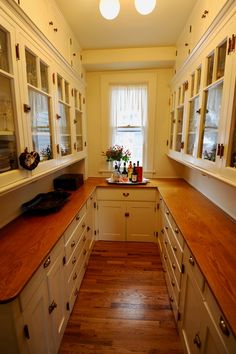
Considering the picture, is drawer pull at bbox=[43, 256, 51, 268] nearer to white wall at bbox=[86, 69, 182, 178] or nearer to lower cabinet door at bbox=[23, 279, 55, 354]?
lower cabinet door at bbox=[23, 279, 55, 354]

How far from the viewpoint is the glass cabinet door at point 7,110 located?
1.09 metres

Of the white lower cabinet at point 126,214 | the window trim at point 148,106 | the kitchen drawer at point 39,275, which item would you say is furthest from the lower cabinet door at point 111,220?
the kitchen drawer at point 39,275

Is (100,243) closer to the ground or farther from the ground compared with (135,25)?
closer to the ground

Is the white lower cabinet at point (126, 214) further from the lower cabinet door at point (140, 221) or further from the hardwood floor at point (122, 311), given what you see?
the hardwood floor at point (122, 311)

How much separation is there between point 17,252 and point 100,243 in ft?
5.89

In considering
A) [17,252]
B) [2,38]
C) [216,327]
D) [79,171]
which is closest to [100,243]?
[79,171]

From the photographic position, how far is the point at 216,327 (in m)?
0.81

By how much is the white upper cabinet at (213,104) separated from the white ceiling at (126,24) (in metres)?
0.53

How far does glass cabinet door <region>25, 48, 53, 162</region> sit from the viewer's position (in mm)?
1363

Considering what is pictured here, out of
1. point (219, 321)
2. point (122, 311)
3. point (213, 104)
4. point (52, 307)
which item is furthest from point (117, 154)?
point (219, 321)

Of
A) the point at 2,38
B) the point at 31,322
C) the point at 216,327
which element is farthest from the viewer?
the point at 2,38

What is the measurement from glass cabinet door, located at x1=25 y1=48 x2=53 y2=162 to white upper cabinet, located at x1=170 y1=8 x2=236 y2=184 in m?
1.32

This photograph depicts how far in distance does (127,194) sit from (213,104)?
1.59 m

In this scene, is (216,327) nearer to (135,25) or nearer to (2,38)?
(2,38)
